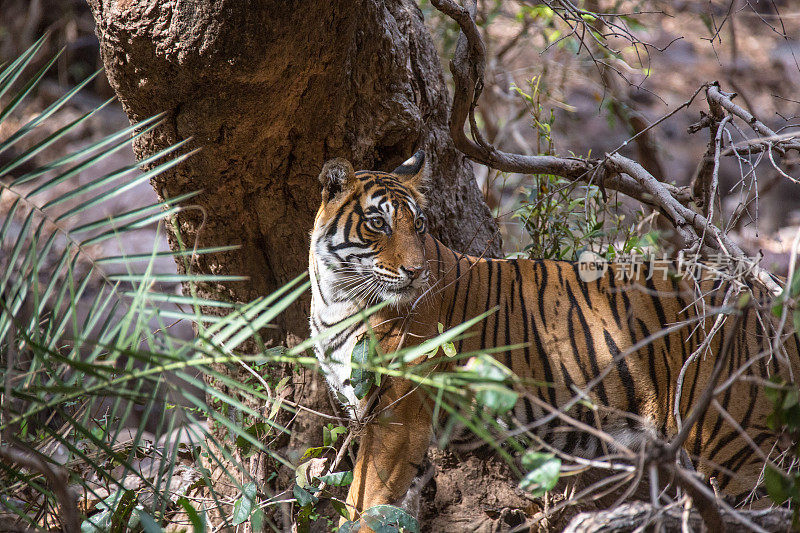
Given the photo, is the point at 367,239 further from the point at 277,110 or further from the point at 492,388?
the point at 492,388

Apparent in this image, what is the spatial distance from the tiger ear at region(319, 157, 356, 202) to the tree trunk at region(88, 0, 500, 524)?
0.41 meters

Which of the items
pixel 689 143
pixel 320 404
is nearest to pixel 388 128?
pixel 320 404

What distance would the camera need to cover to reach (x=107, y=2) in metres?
2.85

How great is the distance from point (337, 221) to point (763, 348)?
215 cm

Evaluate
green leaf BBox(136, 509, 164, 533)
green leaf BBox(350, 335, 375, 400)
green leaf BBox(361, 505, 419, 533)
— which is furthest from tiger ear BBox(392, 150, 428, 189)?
green leaf BBox(136, 509, 164, 533)

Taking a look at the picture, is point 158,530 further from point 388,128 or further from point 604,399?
point 388,128

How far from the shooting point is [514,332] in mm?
3322

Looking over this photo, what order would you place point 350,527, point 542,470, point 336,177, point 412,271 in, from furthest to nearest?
point 336,177
point 350,527
point 412,271
point 542,470

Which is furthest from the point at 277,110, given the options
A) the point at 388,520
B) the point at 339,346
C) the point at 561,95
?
the point at 561,95

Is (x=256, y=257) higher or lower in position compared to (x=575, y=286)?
higher

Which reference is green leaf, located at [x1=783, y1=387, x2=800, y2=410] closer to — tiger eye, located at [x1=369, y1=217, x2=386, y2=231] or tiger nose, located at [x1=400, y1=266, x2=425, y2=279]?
tiger nose, located at [x1=400, y1=266, x2=425, y2=279]

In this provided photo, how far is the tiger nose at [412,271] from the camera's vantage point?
2838 mm

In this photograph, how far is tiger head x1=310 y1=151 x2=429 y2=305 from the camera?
2.90 m

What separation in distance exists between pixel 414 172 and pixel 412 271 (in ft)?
2.54
